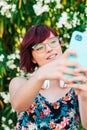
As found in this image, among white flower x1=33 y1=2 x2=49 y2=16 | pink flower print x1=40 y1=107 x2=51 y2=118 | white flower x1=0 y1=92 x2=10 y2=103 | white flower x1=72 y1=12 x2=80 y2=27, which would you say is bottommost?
white flower x1=0 y1=92 x2=10 y2=103

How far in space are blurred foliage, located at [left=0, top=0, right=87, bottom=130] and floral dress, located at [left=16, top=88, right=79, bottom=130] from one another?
162cm

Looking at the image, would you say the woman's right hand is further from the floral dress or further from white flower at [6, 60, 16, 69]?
white flower at [6, 60, 16, 69]

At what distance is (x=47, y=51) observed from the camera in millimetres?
2531

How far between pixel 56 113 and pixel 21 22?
1.95 m

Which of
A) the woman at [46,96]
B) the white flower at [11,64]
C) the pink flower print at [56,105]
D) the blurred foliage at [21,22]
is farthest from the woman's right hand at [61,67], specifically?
the white flower at [11,64]

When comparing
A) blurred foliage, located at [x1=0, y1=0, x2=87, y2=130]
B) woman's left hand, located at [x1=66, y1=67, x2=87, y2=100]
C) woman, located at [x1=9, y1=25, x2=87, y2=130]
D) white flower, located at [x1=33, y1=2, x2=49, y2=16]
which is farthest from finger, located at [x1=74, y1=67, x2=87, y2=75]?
white flower, located at [x1=33, y1=2, x2=49, y2=16]

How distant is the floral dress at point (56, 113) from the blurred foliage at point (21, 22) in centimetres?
162

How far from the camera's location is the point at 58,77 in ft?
5.82

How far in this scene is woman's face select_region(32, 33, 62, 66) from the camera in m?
2.54

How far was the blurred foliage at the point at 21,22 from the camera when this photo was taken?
4352mm

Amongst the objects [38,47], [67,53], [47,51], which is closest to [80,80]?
[67,53]

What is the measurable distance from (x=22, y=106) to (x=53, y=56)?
0.42m

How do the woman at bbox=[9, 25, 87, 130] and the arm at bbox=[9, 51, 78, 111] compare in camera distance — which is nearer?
the arm at bbox=[9, 51, 78, 111]

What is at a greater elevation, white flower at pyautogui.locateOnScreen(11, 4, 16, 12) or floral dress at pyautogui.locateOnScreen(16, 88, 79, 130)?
white flower at pyautogui.locateOnScreen(11, 4, 16, 12)
